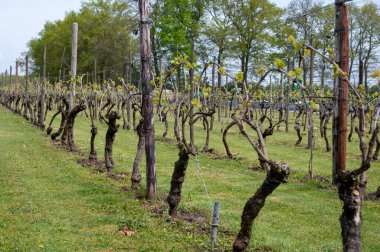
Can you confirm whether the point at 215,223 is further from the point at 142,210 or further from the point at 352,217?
the point at 142,210

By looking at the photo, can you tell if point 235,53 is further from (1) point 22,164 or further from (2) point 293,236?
(2) point 293,236

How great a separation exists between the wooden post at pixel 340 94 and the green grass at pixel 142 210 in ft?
3.28

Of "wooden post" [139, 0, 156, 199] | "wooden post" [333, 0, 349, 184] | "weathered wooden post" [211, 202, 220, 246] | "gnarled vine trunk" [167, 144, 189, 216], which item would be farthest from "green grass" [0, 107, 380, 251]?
"wooden post" [333, 0, 349, 184]

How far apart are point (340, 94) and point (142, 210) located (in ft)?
11.4

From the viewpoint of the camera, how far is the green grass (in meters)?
5.49

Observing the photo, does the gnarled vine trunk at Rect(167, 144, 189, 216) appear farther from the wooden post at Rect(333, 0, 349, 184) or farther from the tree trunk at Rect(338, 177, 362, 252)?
the tree trunk at Rect(338, 177, 362, 252)

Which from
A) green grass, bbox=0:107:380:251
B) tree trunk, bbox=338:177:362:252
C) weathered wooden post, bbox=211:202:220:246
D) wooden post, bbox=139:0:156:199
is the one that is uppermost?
wooden post, bbox=139:0:156:199

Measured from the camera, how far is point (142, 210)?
677cm

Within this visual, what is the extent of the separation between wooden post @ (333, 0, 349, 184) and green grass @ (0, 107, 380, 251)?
3.28ft

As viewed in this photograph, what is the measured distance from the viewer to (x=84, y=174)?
9.85 meters

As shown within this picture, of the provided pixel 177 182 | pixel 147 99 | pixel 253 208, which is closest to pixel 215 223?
pixel 253 208

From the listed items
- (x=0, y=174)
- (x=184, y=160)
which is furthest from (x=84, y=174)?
(x=184, y=160)

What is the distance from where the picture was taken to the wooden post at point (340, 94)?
6789 mm

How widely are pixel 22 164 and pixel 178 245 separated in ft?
22.0
